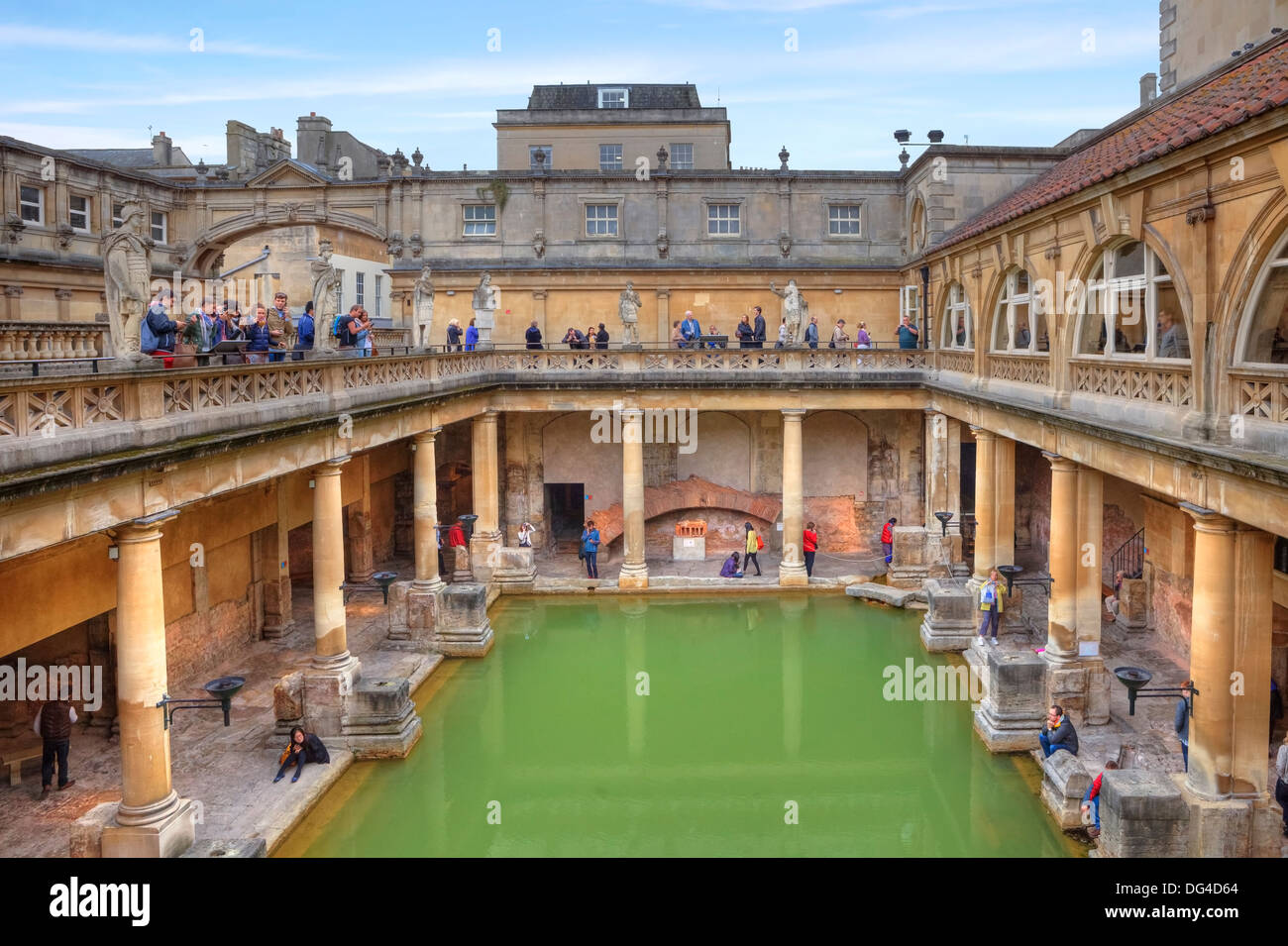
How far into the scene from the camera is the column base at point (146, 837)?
12.0 meters

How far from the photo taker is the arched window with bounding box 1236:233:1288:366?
11555 millimetres

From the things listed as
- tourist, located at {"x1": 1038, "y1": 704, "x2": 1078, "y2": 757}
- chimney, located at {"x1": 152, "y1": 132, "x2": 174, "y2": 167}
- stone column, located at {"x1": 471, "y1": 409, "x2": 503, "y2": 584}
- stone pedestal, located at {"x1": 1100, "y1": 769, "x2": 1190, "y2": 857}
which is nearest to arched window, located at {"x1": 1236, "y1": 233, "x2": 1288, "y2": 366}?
stone pedestal, located at {"x1": 1100, "y1": 769, "x2": 1190, "y2": 857}

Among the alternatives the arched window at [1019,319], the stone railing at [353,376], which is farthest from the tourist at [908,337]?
the arched window at [1019,319]

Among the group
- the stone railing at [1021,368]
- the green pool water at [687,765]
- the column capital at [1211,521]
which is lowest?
the green pool water at [687,765]

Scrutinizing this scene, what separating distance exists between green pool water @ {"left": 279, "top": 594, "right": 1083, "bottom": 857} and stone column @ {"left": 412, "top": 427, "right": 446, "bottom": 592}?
93.5 inches

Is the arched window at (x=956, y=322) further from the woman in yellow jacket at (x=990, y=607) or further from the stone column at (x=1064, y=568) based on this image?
the stone column at (x=1064, y=568)

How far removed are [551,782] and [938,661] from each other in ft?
33.4

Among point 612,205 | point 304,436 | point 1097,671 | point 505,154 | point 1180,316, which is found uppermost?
point 505,154

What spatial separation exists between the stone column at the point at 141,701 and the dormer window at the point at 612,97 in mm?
36983

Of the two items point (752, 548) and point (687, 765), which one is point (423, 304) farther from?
point (687, 765)

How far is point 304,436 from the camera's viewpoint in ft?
52.5

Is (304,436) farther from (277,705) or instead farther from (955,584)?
(955,584)

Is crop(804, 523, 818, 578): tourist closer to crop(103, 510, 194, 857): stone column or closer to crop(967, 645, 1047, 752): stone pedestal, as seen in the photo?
crop(967, 645, 1047, 752): stone pedestal
